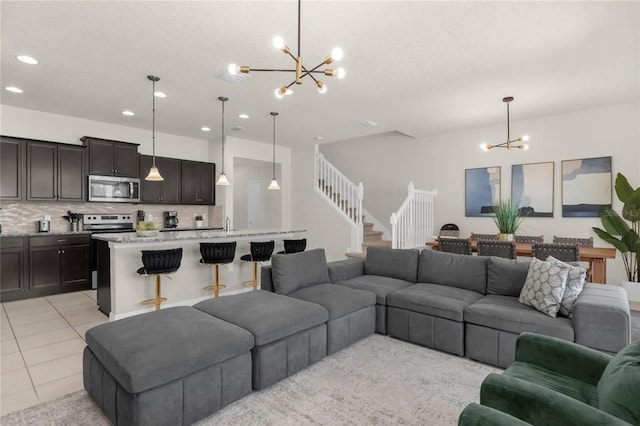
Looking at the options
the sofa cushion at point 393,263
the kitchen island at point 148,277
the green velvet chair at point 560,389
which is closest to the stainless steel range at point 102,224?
the kitchen island at point 148,277

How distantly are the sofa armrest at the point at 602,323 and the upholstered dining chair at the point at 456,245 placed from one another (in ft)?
6.73

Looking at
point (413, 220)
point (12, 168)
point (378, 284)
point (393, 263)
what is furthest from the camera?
point (413, 220)

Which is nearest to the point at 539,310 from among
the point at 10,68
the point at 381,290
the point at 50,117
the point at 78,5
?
the point at 381,290

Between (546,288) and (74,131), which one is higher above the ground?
(74,131)

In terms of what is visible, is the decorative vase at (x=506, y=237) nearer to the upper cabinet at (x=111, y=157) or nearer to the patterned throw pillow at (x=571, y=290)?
the patterned throw pillow at (x=571, y=290)

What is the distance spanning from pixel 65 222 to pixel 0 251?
1.05 metres

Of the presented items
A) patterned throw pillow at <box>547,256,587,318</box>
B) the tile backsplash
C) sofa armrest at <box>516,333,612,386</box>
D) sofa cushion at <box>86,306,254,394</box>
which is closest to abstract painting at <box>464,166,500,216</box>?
patterned throw pillow at <box>547,256,587,318</box>

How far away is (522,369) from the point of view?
187 cm

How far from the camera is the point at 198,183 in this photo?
711 cm

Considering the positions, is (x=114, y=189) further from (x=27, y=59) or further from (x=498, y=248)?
(x=498, y=248)

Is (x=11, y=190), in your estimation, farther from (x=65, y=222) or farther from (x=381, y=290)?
(x=381, y=290)

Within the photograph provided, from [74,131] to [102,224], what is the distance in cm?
168

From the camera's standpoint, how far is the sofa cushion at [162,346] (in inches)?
73.4

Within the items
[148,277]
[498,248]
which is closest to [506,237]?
[498,248]
